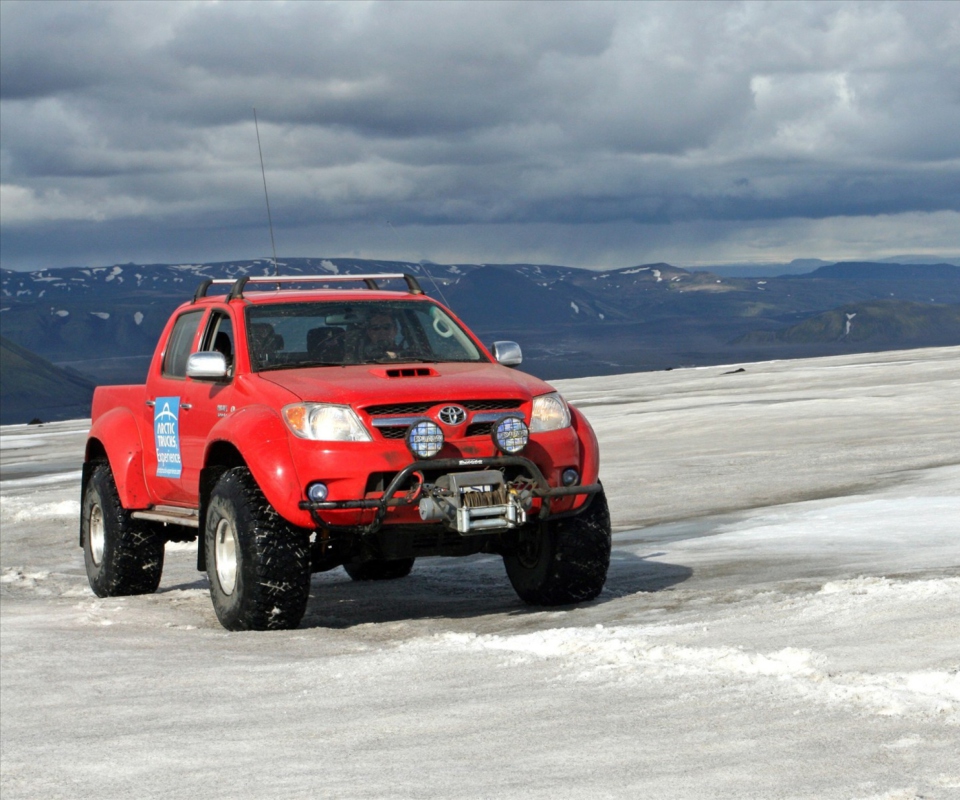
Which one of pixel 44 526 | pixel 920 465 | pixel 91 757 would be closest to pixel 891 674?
pixel 91 757

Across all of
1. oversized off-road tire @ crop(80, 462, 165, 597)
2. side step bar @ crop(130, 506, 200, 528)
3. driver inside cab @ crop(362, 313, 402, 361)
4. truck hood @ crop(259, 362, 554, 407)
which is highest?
driver inside cab @ crop(362, 313, 402, 361)

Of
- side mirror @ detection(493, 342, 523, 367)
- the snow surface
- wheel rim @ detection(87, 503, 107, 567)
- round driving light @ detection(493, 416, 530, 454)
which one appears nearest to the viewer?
the snow surface

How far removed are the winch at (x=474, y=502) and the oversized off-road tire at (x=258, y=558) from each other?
0.86m

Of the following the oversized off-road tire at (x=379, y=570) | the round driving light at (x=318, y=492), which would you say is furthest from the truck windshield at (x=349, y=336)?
the oversized off-road tire at (x=379, y=570)

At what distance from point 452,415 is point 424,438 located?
22cm

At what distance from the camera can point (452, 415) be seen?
7.48 meters

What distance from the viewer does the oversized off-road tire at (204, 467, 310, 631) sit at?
25.0 ft

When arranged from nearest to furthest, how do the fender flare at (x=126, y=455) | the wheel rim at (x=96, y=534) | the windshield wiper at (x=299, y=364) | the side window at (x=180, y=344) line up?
1. the windshield wiper at (x=299, y=364)
2. the side window at (x=180, y=344)
3. the fender flare at (x=126, y=455)
4. the wheel rim at (x=96, y=534)

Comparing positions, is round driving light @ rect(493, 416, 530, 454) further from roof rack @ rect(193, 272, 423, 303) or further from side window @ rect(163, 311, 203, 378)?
side window @ rect(163, 311, 203, 378)

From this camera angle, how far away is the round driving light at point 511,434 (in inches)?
297

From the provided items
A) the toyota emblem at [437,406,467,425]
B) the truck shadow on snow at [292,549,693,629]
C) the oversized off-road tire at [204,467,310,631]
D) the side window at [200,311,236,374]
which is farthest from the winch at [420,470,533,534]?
the side window at [200,311,236,374]

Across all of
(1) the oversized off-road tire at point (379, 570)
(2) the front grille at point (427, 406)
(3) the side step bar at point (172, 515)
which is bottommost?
(1) the oversized off-road tire at point (379, 570)

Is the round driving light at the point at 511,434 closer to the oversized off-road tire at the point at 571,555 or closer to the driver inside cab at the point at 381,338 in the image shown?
the oversized off-road tire at the point at 571,555

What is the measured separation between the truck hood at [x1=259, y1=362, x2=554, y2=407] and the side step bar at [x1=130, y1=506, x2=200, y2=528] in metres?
1.28
